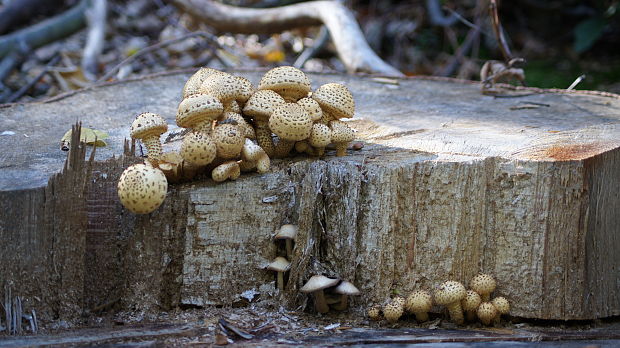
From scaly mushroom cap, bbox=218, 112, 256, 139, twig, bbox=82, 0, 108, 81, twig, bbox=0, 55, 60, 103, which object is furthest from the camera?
twig, bbox=82, 0, 108, 81

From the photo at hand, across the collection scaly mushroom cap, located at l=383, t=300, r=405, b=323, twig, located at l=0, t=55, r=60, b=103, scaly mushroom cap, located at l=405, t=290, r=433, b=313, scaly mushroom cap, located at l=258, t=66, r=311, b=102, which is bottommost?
scaly mushroom cap, located at l=383, t=300, r=405, b=323

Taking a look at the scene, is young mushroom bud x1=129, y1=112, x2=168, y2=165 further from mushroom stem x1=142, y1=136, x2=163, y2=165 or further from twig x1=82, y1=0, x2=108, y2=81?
twig x1=82, y1=0, x2=108, y2=81

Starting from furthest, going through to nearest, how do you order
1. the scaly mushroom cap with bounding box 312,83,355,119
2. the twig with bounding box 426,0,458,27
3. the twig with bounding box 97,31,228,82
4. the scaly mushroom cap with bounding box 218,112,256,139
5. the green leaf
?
the twig with bounding box 426,0,458,27 → the green leaf → the twig with bounding box 97,31,228,82 → the scaly mushroom cap with bounding box 312,83,355,119 → the scaly mushroom cap with bounding box 218,112,256,139

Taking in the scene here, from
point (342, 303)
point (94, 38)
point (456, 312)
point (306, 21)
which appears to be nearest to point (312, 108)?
point (342, 303)

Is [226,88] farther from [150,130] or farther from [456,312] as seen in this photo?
[456,312]

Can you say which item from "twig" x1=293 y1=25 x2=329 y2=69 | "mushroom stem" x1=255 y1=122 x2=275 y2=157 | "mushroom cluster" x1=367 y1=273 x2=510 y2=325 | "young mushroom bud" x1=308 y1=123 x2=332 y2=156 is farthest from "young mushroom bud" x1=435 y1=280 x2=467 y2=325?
"twig" x1=293 y1=25 x2=329 y2=69

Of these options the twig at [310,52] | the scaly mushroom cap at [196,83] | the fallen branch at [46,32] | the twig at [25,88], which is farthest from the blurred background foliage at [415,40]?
the scaly mushroom cap at [196,83]

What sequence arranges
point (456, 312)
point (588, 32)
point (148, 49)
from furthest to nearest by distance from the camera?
1. point (588, 32)
2. point (148, 49)
3. point (456, 312)
